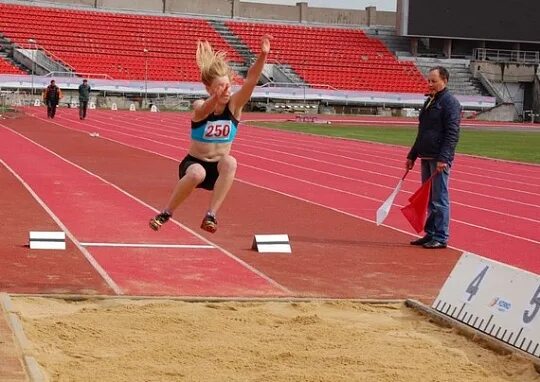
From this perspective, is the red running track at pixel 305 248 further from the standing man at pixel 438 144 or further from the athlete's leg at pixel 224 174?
the athlete's leg at pixel 224 174

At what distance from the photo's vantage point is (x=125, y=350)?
6.68 metres

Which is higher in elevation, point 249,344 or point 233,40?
point 233,40

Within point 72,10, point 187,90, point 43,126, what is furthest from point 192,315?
point 72,10

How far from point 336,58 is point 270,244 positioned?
187ft

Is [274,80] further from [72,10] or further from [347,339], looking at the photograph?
[347,339]

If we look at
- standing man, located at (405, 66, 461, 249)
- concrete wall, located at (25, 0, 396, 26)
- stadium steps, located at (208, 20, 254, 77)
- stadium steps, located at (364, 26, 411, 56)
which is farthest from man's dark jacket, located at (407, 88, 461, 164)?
concrete wall, located at (25, 0, 396, 26)

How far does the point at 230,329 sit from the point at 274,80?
185 feet

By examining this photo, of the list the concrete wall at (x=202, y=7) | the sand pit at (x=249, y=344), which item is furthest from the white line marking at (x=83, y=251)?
the concrete wall at (x=202, y=7)

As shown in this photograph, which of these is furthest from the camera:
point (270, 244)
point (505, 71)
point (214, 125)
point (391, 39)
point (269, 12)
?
point (269, 12)

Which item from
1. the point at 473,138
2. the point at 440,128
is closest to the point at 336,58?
the point at 473,138

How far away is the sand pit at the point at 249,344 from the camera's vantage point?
627 cm

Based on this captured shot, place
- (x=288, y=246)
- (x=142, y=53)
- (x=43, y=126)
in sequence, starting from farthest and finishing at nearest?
(x=142, y=53) → (x=43, y=126) → (x=288, y=246)

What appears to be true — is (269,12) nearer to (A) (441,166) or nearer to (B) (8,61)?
(B) (8,61)

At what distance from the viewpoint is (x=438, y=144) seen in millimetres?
Result: 12195
